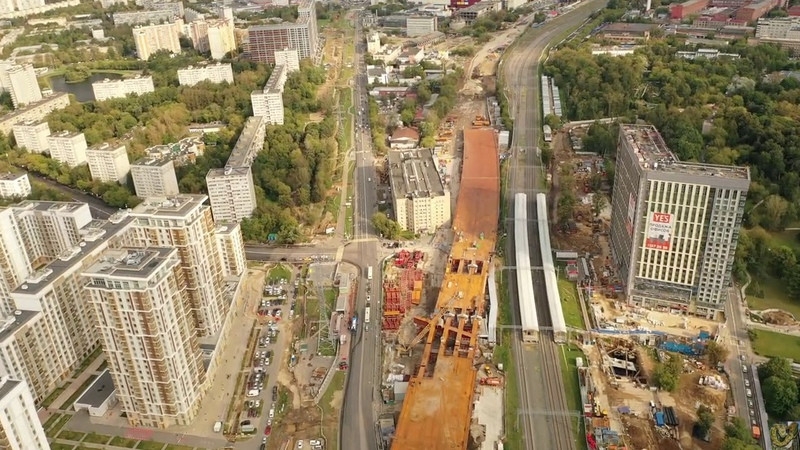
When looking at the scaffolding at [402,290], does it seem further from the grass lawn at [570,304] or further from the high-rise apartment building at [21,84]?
the high-rise apartment building at [21,84]

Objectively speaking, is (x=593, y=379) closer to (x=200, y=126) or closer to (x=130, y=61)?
(x=200, y=126)

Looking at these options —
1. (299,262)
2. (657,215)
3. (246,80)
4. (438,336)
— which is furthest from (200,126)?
(657,215)

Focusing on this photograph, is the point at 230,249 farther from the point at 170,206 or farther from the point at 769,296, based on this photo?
the point at 769,296

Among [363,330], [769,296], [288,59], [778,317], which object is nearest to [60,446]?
[363,330]

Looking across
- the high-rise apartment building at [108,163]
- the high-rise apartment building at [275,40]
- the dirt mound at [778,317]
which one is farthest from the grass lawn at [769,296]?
the high-rise apartment building at [275,40]

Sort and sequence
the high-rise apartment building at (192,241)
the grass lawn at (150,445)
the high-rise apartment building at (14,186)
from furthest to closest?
the high-rise apartment building at (14,186) < the high-rise apartment building at (192,241) < the grass lawn at (150,445)

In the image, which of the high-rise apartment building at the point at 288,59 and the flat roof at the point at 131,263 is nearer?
the flat roof at the point at 131,263

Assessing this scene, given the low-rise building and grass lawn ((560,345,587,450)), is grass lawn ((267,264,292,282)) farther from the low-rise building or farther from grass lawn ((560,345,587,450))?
grass lawn ((560,345,587,450))
